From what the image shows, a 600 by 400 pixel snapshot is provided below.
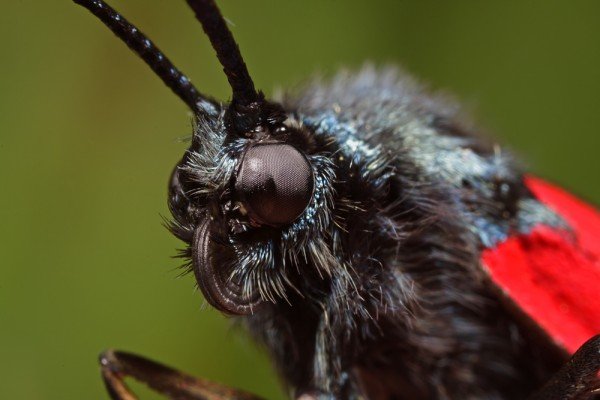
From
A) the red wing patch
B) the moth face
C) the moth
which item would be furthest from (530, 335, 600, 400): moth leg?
the moth face

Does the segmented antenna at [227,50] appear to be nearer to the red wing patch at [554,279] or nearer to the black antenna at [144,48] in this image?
the black antenna at [144,48]

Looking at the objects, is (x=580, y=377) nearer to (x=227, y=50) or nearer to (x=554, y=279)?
(x=554, y=279)

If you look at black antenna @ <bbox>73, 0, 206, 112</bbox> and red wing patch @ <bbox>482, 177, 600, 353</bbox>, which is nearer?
black antenna @ <bbox>73, 0, 206, 112</bbox>

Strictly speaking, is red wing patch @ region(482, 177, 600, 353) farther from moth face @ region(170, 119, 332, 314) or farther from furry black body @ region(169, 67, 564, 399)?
moth face @ region(170, 119, 332, 314)

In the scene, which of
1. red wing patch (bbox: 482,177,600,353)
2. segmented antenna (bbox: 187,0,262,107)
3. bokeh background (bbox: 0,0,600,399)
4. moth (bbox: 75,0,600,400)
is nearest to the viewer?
segmented antenna (bbox: 187,0,262,107)

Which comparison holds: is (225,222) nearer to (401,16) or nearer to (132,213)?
(132,213)

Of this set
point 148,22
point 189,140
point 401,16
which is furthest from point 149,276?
point 401,16
